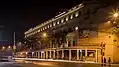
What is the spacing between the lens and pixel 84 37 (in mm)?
75812

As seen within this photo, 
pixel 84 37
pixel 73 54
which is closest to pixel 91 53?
pixel 84 37

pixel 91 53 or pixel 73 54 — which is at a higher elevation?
pixel 91 53

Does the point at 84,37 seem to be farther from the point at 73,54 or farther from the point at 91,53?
the point at 73,54

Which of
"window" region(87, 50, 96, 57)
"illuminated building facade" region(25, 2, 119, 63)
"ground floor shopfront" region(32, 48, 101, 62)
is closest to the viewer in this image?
"illuminated building facade" region(25, 2, 119, 63)

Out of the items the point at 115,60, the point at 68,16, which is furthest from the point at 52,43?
the point at 115,60

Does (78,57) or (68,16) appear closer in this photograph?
(78,57)

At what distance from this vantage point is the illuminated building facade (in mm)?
66750

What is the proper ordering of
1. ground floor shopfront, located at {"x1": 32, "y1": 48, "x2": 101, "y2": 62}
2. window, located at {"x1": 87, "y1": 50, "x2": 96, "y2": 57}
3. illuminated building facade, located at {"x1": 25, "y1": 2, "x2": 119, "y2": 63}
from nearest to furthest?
illuminated building facade, located at {"x1": 25, "y1": 2, "x2": 119, "y2": 63} → ground floor shopfront, located at {"x1": 32, "y1": 48, "x2": 101, "y2": 62} → window, located at {"x1": 87, "y1": 50, "x2": 96, "y2": 57}

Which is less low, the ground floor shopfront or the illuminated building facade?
the illuminated building facade

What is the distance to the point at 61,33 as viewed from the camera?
88812mm

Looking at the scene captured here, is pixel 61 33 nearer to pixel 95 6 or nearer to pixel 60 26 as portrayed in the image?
Answer: pixel 60 26

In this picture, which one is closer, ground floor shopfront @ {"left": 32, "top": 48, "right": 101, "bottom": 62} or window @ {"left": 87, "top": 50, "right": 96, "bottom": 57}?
ground floor shopfront @ {"left": 32, "top": 48, "right": 101, "bottom": 62}

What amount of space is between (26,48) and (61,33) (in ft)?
126

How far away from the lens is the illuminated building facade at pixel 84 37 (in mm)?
66750
